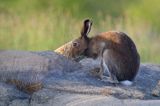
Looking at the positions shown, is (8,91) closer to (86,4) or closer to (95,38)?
(95,38)

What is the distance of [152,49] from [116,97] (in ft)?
23.2

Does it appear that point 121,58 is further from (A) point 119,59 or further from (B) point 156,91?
(B) point 156,91

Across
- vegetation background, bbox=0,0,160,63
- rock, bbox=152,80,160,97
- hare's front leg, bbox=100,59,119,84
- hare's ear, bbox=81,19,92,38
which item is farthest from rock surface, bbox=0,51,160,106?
vegetation background, bbox=0,0,160,63

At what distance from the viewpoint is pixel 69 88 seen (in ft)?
31.0

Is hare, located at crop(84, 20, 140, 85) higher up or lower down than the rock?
higher up

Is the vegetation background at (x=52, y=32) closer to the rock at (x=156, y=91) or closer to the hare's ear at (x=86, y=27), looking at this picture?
the hare's ear at (x=86, y=27)

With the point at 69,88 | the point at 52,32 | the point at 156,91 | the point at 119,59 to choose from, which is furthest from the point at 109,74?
the point at 52,32

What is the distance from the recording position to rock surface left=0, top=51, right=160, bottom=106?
9055 millimetres

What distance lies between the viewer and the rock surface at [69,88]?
29.7 ft

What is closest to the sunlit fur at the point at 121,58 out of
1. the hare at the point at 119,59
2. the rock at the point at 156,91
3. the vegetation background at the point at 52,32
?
the hare at the point at 119,59

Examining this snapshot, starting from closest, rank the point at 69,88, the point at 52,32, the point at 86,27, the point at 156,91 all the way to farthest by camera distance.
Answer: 1. the point at 69,88
2. the point at 156,91
3. the point at 86,27
4. the point at 52,32

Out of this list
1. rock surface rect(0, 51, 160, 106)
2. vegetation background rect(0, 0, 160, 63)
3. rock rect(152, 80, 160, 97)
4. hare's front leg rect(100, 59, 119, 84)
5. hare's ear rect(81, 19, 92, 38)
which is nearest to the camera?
rock surface rect(0, 51, 160, 106)

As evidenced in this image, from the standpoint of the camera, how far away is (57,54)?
1043 cm

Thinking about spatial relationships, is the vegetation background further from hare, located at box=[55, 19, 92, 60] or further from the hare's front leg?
the hare's front leg
